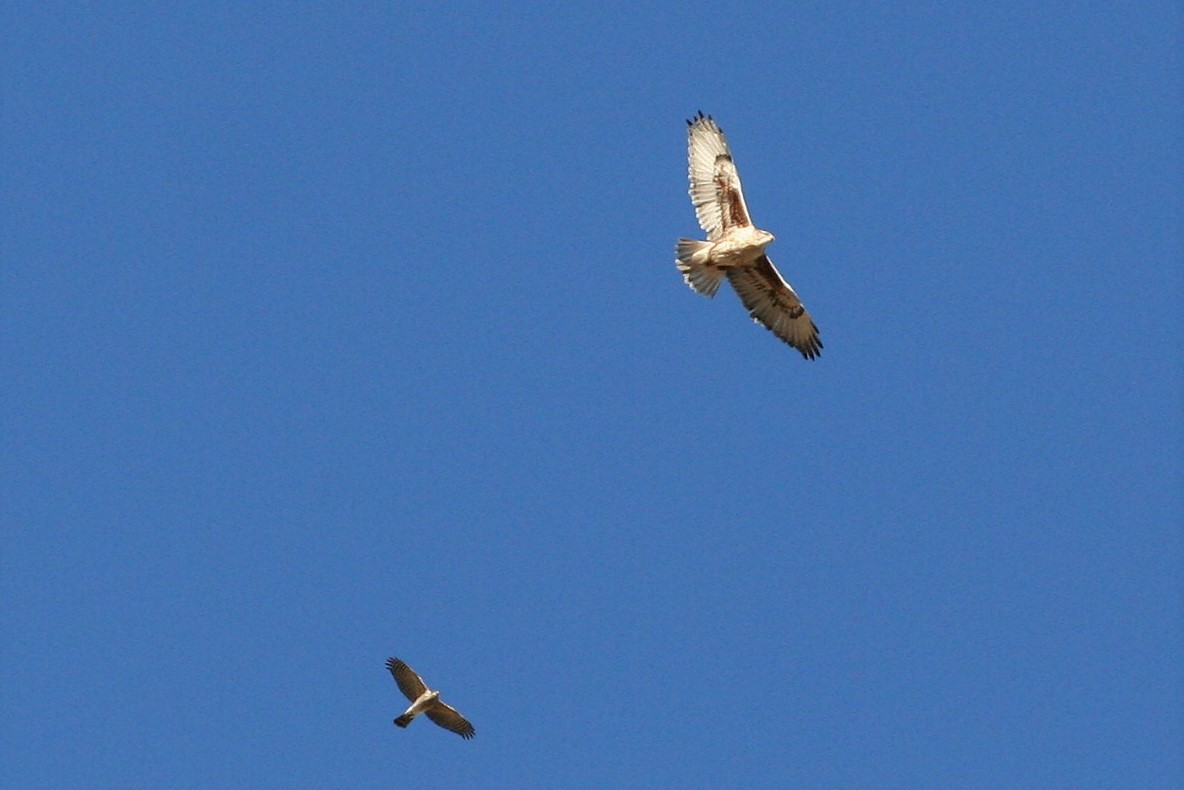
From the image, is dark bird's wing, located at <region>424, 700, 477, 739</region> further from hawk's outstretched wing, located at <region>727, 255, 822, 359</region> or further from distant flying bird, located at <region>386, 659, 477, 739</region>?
hawk's outstretched wing, located at <region>727, 255, 822, 359</region>

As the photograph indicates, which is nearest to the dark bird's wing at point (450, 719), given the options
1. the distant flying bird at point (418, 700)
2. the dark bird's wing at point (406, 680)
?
the distant flying bird at point (418, 700)

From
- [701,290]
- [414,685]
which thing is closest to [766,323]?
[701,290]

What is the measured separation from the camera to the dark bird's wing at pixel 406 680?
27.7 metres

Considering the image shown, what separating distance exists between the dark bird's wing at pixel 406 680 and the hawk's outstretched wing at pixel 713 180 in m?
7.79

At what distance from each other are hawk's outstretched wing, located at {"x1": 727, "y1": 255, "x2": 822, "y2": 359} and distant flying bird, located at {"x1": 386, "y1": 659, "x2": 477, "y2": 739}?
7.30 m

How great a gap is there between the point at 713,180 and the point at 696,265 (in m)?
1.61

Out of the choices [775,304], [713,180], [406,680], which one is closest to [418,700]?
[406,680]

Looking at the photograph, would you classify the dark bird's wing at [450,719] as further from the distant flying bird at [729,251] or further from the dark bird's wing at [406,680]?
the distant flying bird at [729,251]

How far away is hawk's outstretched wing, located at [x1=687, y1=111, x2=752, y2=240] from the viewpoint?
1017 inches

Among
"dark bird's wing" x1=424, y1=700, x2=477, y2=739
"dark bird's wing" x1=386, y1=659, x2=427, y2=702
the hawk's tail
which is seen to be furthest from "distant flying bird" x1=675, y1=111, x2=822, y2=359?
"dark bird's wing" x1=424, y1=700, x2=477, y2=739

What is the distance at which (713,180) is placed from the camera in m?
26.3

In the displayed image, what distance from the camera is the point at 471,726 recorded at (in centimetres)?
2889

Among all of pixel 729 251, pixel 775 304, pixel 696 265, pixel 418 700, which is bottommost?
pixel 418 700

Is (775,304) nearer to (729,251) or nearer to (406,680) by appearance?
(729,251)
